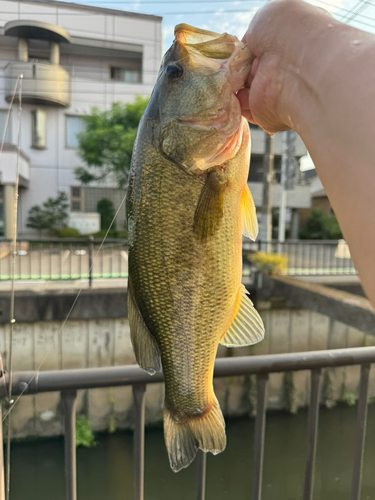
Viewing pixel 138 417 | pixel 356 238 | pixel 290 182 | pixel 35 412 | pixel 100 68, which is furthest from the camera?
pixel 100 68

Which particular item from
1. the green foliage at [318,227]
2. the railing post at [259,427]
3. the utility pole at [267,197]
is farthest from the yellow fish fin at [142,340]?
the green foliage at [318,227]

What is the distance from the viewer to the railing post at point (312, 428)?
1.46m

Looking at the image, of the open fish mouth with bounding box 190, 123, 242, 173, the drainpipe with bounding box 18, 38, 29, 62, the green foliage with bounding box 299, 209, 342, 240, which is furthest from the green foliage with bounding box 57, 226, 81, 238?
the open fish mouth with bounding box 190, 123, 242, 173

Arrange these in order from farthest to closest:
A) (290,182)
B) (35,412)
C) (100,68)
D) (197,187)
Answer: (100,68) < (290,182) < (35,412) < (197,187)

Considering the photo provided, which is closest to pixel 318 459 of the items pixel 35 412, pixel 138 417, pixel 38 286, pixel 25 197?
pixel 35 412

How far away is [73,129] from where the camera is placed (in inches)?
683

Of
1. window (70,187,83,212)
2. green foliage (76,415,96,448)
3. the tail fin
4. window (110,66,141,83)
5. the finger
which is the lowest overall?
green foliage (76,415,96,448)

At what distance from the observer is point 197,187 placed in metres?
0.85

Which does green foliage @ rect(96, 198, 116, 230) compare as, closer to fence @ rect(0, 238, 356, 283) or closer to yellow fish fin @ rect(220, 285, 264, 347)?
fence @ rect(0, 238, 356, 283)

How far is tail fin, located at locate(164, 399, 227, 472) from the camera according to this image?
0.91 metres

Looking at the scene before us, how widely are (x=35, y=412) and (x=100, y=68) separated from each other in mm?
14680

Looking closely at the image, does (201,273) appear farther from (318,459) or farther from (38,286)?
(318,459)

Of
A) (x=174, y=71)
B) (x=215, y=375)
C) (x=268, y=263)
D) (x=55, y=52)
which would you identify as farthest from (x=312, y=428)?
(x=55, y=52)

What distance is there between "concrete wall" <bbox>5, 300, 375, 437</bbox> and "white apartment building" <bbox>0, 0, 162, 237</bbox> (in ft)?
26.7
